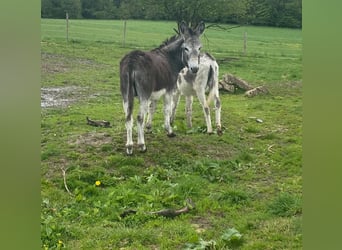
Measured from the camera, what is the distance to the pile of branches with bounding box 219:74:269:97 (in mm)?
6395

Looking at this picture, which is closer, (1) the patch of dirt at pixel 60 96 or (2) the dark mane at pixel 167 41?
(1) the patch of dirt at pixel 60 96

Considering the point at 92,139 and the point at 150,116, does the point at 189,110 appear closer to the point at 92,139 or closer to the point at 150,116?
the point at 150,116

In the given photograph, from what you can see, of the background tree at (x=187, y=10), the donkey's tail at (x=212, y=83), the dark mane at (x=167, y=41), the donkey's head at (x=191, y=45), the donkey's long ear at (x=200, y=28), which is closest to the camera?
the background tree at (x=187, y=10)

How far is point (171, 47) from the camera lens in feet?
18.3

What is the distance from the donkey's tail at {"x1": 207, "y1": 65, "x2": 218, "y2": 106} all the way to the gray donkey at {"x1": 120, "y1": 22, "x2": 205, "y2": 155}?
553 millimetres

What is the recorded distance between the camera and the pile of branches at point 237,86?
6395mm

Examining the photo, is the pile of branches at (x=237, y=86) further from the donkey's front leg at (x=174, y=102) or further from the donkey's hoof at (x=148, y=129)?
the donkey's hoof at (x=148, y=129)

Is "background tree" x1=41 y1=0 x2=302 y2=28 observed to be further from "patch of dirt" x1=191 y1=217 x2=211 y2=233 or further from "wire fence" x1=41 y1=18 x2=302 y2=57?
"patch of dirt" x1=191 y1=217 x2=211 y2=233

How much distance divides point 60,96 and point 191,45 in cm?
177

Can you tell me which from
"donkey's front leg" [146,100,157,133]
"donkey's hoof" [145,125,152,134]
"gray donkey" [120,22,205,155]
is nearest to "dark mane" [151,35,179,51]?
"gray donkey" [120,22,205,155]

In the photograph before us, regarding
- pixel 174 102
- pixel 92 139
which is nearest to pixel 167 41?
pixel 174 102

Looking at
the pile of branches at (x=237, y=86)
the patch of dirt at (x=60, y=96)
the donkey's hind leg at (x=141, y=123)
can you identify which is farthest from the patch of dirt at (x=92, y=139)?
the pile of branches at (x=237, y=86)

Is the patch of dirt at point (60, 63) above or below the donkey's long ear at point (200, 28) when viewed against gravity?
below

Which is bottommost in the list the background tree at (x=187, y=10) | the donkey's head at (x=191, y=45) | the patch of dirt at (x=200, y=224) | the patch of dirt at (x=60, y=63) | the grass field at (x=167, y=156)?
the patch of dirt at (x=200, y=224)
